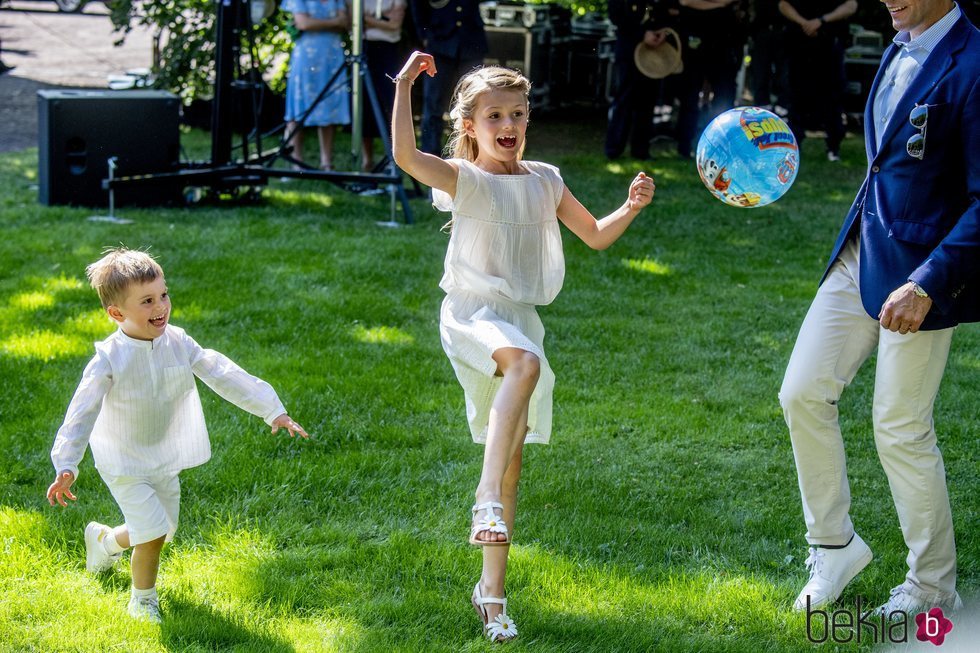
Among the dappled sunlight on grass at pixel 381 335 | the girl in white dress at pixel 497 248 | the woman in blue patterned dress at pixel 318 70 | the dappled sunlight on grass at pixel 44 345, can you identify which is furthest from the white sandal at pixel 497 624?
the woman in blue patterned dress at pixel 318 70

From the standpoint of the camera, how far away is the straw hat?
40.5 feet

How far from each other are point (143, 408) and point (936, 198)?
241 cm

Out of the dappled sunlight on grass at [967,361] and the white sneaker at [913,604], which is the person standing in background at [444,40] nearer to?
the dappled sunlight on grass at [967,361]

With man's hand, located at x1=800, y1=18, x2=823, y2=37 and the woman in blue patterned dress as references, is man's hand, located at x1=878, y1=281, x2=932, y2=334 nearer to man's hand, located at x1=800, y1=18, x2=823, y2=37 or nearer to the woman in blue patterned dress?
the woman in blue patterned dress

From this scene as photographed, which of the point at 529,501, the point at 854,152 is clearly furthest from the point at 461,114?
the point at 854,152

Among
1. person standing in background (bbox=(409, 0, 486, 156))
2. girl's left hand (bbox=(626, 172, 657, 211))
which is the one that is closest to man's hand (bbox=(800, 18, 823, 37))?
person standing in background (bbox=(409, 0, 486, 156))

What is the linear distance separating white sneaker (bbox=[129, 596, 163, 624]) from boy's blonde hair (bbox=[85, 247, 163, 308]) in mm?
902

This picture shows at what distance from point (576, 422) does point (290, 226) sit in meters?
4.10

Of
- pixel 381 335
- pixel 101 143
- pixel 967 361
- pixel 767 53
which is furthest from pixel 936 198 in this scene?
pixel 767 53

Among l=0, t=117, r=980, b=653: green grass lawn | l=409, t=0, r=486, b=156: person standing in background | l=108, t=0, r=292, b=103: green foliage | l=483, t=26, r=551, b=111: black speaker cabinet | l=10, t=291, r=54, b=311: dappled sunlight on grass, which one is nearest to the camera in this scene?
l=0, t=117, r=980, b=653: green grass lawn

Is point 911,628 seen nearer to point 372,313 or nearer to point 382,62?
point 372,313

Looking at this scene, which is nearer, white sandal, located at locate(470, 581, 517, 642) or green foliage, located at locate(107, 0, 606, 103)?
white sandal, located at locate(470, 581, 517, 642)

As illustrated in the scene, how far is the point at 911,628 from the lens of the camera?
11.9 ft

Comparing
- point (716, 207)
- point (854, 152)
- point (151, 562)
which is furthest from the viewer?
point (854, 152)
